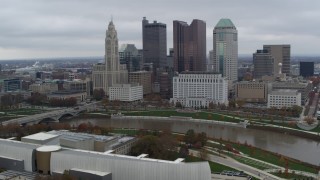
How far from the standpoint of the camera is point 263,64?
2763 inches

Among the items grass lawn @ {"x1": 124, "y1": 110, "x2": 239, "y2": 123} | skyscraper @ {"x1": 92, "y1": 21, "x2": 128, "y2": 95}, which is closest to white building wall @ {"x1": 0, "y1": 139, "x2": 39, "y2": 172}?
grass lawn @ {"x1": 124, "y1": 110, "x2": 239, "y2": 123}

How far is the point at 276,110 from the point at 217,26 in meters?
26.5

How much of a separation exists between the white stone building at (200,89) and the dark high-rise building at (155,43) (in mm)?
21921

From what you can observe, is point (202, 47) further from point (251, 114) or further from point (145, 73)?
point (251, 114)

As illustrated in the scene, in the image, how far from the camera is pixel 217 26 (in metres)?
64.6

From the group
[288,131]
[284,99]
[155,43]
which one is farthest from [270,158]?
[155,43]

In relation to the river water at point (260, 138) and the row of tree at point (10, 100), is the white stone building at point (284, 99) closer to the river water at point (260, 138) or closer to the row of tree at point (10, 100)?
the river water at point (260, 138)

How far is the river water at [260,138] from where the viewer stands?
26.2 meters

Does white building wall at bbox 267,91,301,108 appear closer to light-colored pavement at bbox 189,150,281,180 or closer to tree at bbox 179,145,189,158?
light-colored pavement at bbox 189,150,281,180

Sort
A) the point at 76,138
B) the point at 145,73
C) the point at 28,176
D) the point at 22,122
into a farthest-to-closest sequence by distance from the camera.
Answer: the point at 145,73 → the point at 22,122 → the point at 76,138 → the point at 28,176

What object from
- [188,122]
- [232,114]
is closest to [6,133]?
[188,122]

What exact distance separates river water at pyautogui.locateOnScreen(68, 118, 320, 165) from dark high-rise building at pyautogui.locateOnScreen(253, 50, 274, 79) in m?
36.0

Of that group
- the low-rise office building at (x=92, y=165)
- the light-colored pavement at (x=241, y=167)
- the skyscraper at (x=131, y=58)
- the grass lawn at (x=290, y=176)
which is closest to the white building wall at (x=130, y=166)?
the low-rise office building at (x=92, y=165)

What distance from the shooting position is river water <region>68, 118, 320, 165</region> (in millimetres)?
26203
